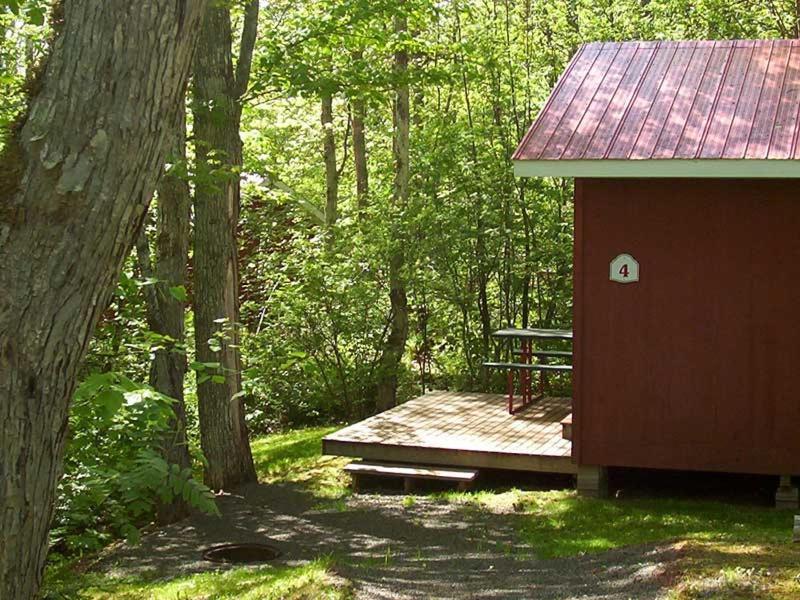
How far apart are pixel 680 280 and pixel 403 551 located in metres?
2.80

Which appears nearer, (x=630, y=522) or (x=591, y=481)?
(x=630, y=522)

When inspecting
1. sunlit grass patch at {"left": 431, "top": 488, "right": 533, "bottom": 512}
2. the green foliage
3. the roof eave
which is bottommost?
sunlit grass patch at {"left": 431, "top": 488, "right": 533, "bottom": 512}

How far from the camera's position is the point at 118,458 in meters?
6.85

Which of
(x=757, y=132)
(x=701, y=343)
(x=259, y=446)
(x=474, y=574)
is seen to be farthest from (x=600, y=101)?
(x=259, y=446)

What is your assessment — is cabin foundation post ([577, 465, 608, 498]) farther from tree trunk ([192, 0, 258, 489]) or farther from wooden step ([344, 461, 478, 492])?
tree trunk ([192, 0, 258, 489])

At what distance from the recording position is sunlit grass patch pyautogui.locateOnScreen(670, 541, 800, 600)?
17.0ft

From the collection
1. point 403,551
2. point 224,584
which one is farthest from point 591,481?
point 224,584

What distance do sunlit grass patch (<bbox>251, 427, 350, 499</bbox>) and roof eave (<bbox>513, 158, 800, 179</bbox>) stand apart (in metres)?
3.35

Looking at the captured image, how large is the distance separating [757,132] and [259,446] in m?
6.95

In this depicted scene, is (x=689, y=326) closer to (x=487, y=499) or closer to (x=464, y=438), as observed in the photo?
(x=487, y=499)

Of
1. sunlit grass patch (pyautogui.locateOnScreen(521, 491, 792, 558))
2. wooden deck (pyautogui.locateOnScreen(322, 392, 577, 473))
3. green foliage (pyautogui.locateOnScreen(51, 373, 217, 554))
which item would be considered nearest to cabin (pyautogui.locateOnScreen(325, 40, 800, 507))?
sunlit grass patch (pyautogui.locateOnScreen(521, 491, 792, 558))

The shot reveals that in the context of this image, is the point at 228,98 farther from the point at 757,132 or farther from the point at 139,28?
the point at 139,28

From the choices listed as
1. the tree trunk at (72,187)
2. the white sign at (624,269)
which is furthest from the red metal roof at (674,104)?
the tree trunk at (72,187)

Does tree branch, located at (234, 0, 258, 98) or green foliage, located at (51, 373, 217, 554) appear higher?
tree branch, located at (234, 0, 258, 98)
